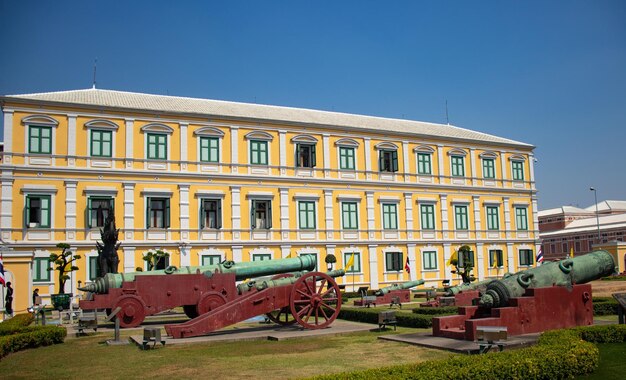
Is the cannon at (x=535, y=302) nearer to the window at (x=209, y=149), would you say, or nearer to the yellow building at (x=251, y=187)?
the yellow building at (x=251, y=187)

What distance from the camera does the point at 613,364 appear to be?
9977 mm

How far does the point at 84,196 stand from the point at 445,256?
73.3ft

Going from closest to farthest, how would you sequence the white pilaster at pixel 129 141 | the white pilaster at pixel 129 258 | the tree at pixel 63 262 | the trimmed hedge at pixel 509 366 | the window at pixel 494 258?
the trimmed hedge at pixel 509 366 < the tree at pixel 63 262 < the white pilaster at pixel 129 258 < the white pilaster at pixel 129 141 < the window at pixel 494 258

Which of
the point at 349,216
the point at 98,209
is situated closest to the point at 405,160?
the point at 349,216

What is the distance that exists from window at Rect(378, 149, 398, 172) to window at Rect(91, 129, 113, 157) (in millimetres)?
16137

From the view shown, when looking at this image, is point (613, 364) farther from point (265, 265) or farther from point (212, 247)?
Answer: point (212, 247)

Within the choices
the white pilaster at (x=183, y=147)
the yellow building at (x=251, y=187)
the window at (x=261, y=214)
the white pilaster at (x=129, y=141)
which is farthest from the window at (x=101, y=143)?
the window at (x=261, y=214)

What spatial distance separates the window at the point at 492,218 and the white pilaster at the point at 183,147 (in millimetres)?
21182

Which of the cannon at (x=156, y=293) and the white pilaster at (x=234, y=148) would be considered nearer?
the cannon at (x=156, y=293)

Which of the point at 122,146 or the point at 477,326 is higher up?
the point at 122,146

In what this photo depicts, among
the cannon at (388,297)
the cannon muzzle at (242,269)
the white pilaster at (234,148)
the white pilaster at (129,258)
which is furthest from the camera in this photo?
the white pilaster at (234,148)

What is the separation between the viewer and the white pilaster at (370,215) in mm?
37250

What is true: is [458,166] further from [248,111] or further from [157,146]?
[157,146]

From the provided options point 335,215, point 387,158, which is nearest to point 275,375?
point 335,215
